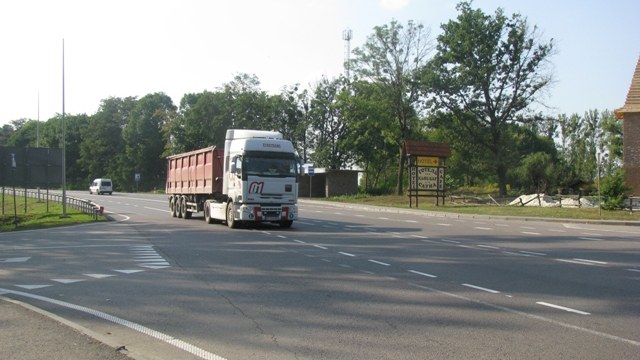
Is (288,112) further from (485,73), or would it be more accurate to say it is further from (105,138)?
(105,138)

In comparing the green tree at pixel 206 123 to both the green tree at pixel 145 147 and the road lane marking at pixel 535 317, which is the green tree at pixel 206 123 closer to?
the green tree at pixel 145 147

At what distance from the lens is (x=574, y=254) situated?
15281 mm

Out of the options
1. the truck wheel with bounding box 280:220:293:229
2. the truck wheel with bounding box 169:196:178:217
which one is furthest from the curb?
the truck wheel with bounding box 169:196:178:217

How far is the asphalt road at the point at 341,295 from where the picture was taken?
6.65 meters

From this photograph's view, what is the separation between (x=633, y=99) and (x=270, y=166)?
3239 centimetres

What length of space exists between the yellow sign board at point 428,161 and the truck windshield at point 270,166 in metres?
18.1

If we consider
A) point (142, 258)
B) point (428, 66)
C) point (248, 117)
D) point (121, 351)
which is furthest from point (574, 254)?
point (248, 117)

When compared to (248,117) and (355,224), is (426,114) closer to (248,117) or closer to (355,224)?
(248,117)

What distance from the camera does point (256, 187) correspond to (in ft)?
75.4

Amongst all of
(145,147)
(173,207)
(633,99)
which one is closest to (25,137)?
(145,147)

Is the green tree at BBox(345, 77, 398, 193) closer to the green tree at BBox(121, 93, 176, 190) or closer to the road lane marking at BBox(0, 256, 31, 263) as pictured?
the road lane marking at BBox(0, 256, 31, 263)

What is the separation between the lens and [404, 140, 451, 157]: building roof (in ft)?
129

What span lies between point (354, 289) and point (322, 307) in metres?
1.55

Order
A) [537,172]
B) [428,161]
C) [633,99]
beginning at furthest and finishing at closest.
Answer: [537,172] → [633,99] → [428,161]
